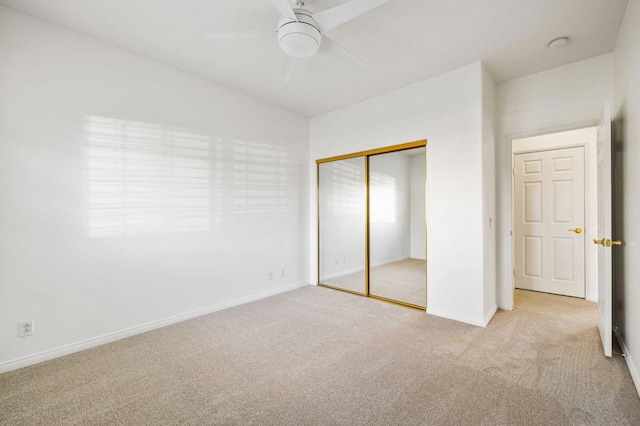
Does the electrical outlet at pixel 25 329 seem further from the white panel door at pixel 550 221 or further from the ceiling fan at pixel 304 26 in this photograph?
the white panel door at pixel 550 221

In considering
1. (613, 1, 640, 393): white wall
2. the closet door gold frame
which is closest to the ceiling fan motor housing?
the closet door gold frame

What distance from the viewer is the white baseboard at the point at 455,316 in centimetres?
291

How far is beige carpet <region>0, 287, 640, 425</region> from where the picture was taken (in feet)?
5.49

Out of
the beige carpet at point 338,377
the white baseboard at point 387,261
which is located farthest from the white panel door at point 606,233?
the white baseboard at point 387,261

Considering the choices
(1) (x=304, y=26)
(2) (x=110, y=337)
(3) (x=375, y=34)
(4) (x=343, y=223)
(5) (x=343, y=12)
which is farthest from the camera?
(4) (x=343, y=223)

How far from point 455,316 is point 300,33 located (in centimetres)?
308

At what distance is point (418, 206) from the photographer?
360 centimetres

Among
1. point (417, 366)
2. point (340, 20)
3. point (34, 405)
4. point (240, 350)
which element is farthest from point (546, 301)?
point (34, 405)

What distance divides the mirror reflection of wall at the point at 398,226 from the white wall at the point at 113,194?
1.58 meters

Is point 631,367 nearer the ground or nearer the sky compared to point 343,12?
nearer the ground

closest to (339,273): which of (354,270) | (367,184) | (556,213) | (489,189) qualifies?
(354,270)

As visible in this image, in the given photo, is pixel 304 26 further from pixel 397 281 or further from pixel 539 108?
pixel 397 281

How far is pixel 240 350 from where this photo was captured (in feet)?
8.07

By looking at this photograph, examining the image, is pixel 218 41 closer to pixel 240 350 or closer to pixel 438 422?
pixel 240 350
